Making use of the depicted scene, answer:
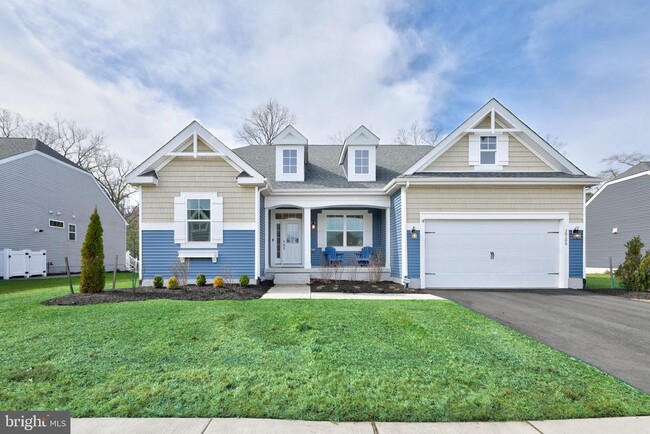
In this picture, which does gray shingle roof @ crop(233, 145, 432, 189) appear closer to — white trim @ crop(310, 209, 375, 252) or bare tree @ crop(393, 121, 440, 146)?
white trim @ crop(310, 209, 375, 252)

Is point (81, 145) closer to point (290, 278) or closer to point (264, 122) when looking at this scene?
point (264, 122)

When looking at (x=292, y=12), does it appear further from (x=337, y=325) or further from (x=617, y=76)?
(x=617, y=76)

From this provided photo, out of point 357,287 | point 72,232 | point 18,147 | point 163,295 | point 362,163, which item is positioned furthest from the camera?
point 72,232

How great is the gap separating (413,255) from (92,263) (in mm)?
8885

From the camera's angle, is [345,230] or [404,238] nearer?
[404,238]

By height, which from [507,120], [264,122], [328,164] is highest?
[264,122]

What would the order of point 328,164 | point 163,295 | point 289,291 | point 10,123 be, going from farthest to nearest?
point 10,123 → point 328,164 → point 289,291 → point 163,295

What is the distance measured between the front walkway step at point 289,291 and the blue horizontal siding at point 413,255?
3.21m

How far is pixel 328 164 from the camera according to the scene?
14.0m

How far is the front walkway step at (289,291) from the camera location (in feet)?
27.2

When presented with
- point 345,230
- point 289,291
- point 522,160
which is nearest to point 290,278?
point 289,291

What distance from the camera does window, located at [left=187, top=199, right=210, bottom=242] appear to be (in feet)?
33.7

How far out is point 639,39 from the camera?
1084 centimetres

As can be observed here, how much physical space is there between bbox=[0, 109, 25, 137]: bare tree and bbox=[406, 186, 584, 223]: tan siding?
34932mm
